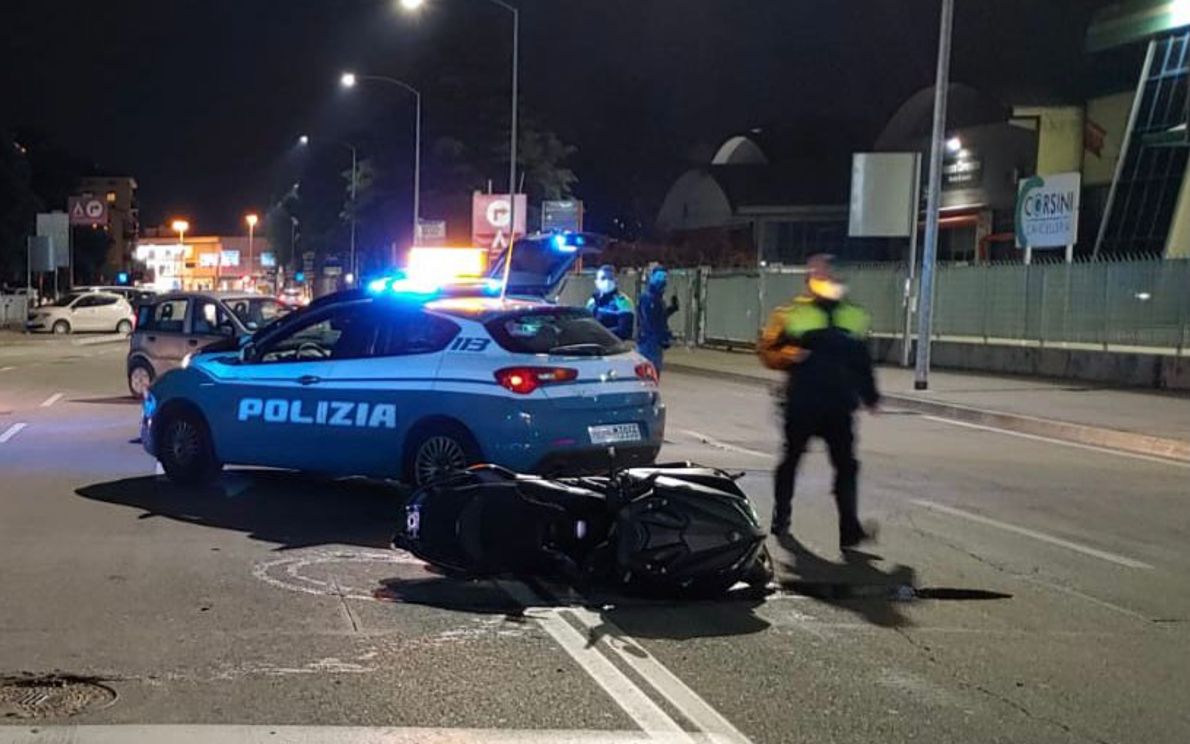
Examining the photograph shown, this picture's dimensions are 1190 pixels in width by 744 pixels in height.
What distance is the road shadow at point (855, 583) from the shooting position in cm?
642

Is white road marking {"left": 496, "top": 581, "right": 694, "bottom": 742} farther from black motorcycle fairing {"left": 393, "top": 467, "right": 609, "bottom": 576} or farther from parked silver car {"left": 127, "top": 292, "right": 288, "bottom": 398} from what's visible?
parked silver car {"left": 127, "top": 292, "right": 288, "bottom": 398}

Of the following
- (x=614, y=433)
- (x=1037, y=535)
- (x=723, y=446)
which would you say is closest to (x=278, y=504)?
(x=614, y=433)

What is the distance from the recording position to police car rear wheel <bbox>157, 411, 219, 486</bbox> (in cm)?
985

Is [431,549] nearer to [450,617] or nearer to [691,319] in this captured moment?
[450,617]

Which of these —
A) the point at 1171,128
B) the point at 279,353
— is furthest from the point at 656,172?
the point at 279,353

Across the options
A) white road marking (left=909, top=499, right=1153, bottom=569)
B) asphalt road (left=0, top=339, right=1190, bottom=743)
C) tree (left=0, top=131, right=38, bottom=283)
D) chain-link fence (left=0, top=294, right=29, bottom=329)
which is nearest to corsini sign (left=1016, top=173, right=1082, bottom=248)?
asphalt road (left=0, top=339, right=1190, bottom=743)

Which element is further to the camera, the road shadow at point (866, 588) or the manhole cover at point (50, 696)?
the road shadow at point (866, 588)

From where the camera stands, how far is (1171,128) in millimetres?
35219

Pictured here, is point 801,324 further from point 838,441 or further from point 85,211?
point 85,211

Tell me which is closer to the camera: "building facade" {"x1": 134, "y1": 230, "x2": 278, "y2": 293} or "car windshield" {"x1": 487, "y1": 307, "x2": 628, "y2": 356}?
"car windshield" {"x1": 487, "y1": 307, "x2": 628, "y2": 356}

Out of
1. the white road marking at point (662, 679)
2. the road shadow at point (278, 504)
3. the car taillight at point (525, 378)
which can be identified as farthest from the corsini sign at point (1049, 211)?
the white road marking at point (662, 679)

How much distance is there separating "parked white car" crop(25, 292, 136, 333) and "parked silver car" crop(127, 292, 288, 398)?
84.6 ft

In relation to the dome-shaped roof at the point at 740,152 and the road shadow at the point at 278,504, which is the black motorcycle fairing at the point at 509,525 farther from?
the dome-shaped roof at the point at 740,152

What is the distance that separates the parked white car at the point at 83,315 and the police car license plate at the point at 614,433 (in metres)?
35.6
